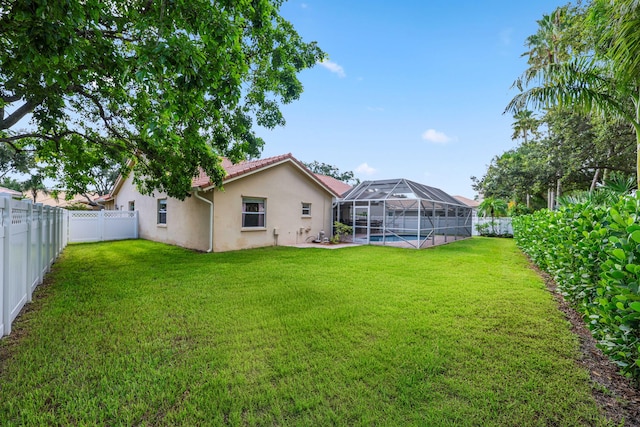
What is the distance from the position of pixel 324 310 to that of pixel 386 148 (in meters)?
21.1

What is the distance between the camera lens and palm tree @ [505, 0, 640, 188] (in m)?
4.64

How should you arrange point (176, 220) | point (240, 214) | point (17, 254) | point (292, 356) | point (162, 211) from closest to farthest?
point (292, 356) → point (17, 254) → point (240, 214) → point (176, 220) → point (162, 211)

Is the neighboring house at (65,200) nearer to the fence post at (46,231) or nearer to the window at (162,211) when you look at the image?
the fence post at (46,231)

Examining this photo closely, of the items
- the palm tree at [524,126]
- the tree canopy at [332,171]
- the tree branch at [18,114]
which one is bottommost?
the tree branch at [18,114]

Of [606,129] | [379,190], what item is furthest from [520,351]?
[606,129]

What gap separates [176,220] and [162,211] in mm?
1842

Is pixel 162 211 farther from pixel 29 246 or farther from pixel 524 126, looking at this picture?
pixel 524 126

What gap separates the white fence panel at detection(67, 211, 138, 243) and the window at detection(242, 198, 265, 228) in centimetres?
842

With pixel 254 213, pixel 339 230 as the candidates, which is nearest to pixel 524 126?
pixel 339 230

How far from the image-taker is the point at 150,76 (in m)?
3.81

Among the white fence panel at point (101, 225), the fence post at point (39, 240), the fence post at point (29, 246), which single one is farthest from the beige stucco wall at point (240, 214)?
the fence post at point (29, 246)

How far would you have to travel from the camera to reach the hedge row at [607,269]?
2.40 meters

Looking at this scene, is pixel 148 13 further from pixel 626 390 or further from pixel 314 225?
pixel 314 225

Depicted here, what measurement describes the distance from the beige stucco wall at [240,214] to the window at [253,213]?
10.5 inches
